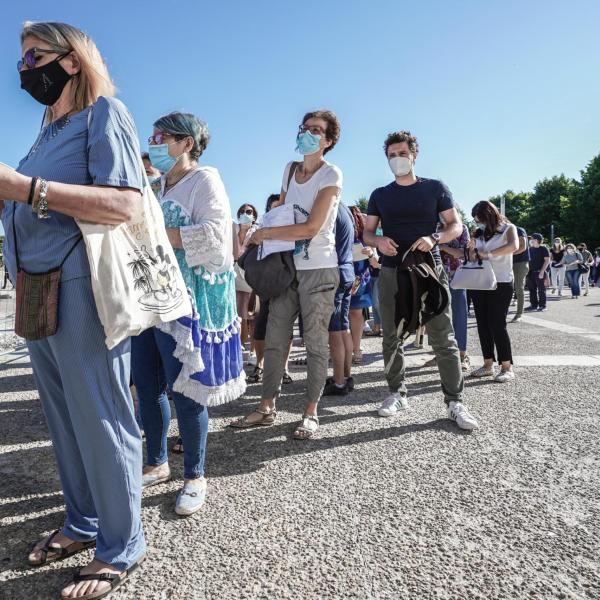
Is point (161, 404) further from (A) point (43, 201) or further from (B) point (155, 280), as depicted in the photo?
(A) point (43, 201)

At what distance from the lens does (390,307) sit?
373 cm

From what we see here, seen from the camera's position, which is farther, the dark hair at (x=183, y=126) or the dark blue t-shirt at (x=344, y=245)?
the dark blue t-shirt at (x=344, y=245)

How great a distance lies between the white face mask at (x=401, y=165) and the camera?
3582mm

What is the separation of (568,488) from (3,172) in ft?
9.26

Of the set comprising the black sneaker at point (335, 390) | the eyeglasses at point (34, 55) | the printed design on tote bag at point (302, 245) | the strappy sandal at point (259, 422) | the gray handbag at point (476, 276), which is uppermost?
the eyeglasses at point (34, 55)

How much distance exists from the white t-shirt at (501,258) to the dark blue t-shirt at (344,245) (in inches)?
67.8

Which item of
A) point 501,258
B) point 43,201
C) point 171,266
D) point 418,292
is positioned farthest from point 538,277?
point 43,201

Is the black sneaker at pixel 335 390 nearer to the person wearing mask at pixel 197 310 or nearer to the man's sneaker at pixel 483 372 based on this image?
the man's sneaker at pixel 483 372

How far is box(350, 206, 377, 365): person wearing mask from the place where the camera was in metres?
5.54

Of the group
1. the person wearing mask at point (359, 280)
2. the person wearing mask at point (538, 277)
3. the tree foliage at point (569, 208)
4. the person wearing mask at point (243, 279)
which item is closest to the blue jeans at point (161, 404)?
the person wearing mask at point (243, 279)

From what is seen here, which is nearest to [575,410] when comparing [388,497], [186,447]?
[388,497]

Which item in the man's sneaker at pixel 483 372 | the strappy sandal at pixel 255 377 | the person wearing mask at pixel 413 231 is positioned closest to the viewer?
the person wearing mask at pixel 413 231

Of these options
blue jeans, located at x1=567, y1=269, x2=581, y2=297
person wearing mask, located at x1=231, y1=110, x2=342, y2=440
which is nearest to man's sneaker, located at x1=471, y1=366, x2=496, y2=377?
person wearing mask, located at x1=231, y1=110, x2=342, y2=440

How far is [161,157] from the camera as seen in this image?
2.41 m
